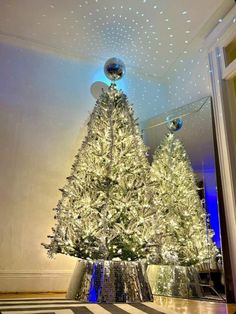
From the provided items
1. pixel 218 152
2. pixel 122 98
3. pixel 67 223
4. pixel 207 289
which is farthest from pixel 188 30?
pixel 207 289

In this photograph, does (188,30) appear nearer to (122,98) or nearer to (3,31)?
(122,98)

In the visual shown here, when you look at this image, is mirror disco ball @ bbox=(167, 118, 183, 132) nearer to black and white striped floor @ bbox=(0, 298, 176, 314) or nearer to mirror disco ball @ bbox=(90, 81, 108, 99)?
mirror disco ball @ bbox=(90, 81, 108, 99)

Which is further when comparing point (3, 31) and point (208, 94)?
point (3, 31)

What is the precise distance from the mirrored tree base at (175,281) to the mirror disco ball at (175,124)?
1.12 metres

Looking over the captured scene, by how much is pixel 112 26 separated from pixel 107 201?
4.86 ft

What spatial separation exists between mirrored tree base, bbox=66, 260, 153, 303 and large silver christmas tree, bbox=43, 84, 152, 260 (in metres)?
0.11

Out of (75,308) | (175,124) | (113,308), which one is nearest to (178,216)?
(175,124)

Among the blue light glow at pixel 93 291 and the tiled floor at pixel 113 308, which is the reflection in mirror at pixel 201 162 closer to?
the tiled floor at pixel 113 308

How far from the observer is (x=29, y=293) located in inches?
84.4

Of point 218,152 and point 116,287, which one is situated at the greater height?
point 218,152

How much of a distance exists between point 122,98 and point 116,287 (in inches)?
50.2

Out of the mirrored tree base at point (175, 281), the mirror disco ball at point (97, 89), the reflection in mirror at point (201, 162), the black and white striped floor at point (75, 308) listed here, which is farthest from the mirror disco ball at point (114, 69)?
the black and white striped floor at point (75, 308)

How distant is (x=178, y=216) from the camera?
7.56 feet

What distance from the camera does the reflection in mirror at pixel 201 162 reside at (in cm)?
200
